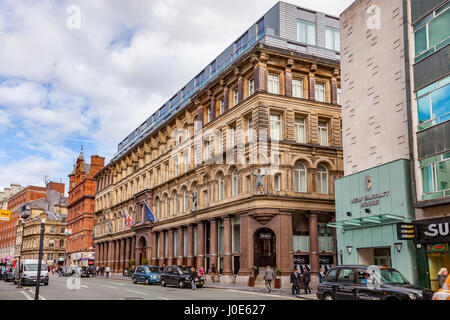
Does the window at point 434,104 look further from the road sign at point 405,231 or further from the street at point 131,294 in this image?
the street at point 131,294

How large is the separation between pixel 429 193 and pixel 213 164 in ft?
75.2

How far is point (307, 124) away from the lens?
39125 millimetres

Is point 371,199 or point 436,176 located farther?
point 371,199

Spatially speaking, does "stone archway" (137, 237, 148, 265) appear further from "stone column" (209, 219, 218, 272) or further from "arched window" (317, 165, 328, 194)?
"arched window" (317, 165, 328, 194)

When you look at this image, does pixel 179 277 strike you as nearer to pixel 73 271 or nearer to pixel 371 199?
pixel 371 199

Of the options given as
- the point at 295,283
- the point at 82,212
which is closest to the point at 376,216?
the point at 295,283

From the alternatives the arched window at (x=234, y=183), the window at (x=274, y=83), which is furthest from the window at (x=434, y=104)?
the arched window at (x=234, y=183)

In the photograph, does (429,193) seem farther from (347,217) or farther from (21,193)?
(21,193)

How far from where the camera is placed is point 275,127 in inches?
1492

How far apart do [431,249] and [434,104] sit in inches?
279

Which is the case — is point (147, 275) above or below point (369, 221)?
below

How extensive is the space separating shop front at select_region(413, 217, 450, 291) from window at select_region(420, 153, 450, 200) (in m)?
1.30

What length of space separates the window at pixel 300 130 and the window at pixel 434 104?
51.0 feet
